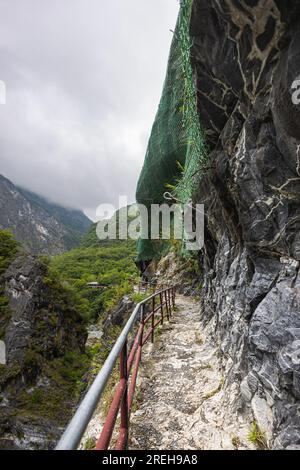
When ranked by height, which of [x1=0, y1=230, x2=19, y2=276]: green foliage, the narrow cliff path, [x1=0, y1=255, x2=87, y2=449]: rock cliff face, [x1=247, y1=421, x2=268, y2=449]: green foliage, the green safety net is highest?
the green safety net

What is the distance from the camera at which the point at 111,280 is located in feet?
134

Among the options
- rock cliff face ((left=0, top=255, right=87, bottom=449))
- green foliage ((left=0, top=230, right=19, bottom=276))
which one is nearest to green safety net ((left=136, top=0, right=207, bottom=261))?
rock cliff face ((left=0, top=255, right=87, bottom=449))

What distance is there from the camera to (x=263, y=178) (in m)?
2.54

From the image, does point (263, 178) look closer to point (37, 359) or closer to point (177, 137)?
point (177, 137)

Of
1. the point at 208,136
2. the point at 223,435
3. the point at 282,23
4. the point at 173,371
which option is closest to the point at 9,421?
the point at 173,371

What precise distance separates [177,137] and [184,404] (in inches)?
306

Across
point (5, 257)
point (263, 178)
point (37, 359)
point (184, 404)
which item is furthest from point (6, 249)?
point (263, 178)

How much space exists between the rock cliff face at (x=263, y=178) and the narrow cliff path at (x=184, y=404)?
0.28m

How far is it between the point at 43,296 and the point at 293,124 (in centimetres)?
1228

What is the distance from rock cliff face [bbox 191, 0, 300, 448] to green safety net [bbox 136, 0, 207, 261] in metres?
0.41

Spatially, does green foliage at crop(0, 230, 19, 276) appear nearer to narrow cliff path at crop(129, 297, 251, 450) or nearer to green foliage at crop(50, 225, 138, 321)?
narrow cliff path at crop(129, 297, 251, 450)

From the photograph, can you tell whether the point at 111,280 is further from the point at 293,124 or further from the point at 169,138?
the point at 293,124

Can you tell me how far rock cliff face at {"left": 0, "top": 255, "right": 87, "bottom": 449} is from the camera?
747 cm

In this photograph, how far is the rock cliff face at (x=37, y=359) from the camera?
7.47 metres
